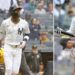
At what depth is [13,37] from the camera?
5590 millimetres

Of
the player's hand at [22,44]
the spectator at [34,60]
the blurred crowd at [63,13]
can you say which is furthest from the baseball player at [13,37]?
the blurred crowd at [63,13]

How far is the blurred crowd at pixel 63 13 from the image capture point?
5664mm

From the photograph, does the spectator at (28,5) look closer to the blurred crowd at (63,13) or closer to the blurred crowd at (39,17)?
the blurred crowd at (39,17)

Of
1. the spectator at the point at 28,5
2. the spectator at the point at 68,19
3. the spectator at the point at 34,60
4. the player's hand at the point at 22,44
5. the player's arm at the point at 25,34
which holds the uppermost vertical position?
the spectator at the point at 28,5

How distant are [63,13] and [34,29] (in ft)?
1.25

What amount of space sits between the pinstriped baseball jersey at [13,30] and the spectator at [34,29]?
64 millimetres

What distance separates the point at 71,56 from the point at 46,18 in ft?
1.73

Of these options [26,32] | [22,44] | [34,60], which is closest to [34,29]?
[26,32]

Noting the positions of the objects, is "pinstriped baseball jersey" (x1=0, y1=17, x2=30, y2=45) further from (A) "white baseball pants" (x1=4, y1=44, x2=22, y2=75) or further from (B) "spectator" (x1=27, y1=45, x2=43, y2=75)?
(B) "spectator" (x1=27, y1=45, x2=43, y2=75)

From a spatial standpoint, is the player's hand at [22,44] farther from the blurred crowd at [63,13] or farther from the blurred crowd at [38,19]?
the blurred crowd at [63,13]

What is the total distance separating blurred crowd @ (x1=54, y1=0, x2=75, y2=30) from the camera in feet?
18.6

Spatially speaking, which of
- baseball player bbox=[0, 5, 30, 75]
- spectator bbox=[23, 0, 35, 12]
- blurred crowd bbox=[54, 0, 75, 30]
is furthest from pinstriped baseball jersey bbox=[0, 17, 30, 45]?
blurred crowd bbox=[54, 0, 75, 30]

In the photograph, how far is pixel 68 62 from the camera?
573 centimetres

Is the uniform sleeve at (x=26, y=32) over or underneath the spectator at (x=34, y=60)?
over
